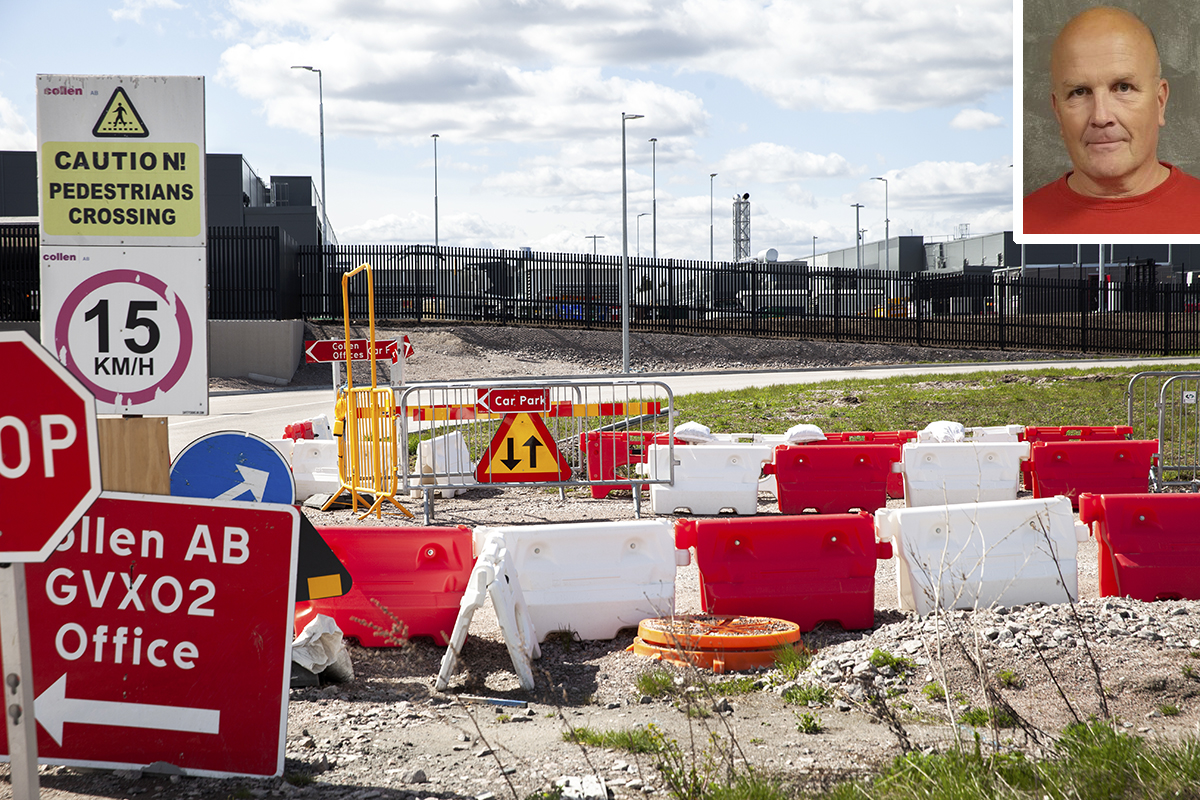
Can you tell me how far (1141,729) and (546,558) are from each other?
3.32m

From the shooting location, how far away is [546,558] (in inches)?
254

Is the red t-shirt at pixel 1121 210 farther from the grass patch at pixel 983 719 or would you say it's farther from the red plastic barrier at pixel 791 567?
the grass patch at pixel 983 719

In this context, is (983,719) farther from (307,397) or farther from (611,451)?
(307,397)

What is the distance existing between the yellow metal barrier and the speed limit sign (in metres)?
5.43

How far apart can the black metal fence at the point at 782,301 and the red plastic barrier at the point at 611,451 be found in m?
24.0

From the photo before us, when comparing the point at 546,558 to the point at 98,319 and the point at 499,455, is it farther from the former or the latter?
the point at 499,455

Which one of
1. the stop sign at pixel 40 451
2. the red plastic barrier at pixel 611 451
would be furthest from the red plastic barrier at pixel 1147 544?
the stop sign at pixel 40 451

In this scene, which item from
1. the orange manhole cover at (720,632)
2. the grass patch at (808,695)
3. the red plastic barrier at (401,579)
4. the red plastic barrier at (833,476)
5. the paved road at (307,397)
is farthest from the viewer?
the paved road at (307,397)

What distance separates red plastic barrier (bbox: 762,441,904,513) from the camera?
11.0m

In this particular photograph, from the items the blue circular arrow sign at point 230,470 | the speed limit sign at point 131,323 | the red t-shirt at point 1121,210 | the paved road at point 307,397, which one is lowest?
the paved road at point 307,397

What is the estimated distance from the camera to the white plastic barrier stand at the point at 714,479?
10.9 metres

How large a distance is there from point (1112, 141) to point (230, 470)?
1218 cm

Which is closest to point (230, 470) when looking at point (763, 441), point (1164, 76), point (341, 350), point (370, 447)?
point (341, 350)

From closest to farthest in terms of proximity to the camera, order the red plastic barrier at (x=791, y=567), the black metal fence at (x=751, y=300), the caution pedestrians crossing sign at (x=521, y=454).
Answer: the red plastic barrier at (x=791, y=567) < the caution pedestrians crossing sign at (x=521, y=454) < the black metal fence at (x=751, y=300)
